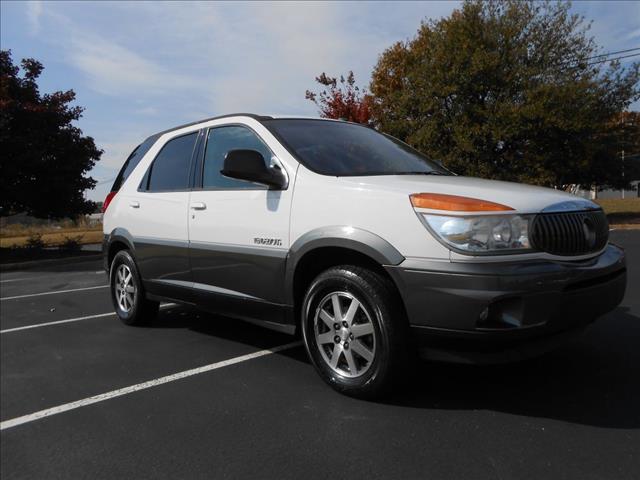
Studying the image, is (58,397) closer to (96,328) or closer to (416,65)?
(96,328)

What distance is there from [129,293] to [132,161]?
1.42 meters

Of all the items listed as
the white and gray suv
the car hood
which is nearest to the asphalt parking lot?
the white and gray suv

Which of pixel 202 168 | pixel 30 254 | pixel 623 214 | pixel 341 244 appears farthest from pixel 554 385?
pixel 623 214

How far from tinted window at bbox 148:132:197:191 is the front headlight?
2.57m

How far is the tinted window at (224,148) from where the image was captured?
382cm

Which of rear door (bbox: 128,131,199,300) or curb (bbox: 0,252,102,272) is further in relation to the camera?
curb (bbox: 0,252,102,272)

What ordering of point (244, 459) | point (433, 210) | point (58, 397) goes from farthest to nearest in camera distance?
point (58, 397), point (433, 210), point (244, 459)

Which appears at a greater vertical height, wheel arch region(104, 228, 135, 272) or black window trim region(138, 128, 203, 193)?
black window trim region(138, 128, 203, 193)

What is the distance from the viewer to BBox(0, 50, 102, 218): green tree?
15242mm

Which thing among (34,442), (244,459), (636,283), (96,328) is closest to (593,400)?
(244,459)

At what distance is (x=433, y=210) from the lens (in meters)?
2.70

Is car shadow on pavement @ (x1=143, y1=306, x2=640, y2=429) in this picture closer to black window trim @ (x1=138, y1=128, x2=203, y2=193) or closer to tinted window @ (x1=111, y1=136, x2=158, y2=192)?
black window trim @ (x1=138, y1=128, x2=203, y2=193)

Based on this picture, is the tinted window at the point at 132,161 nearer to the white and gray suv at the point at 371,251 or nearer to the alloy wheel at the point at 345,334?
the white and gray suv at the point at 371,251

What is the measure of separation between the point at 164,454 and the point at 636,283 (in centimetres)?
596
